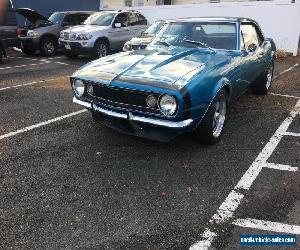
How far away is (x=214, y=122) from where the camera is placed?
5086mm

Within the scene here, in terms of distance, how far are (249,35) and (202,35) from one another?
0.99 metres

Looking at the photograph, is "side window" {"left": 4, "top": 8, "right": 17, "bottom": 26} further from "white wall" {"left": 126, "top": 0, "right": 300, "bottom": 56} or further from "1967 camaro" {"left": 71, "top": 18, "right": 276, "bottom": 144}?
"white wall" {"left": 126, "top": 0, "right": 300, "bottom": 56}

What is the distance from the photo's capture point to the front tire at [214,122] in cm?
475

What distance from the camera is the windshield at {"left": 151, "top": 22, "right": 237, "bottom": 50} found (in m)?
5.79

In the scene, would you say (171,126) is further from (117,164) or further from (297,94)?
(297,94)

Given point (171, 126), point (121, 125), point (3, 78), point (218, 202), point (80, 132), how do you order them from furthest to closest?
point (3, 78)
point (80, 132)
point (121, 125)
point (171, 126)
point (218, 202)

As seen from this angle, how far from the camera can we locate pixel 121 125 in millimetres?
4734

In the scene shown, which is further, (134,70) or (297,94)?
(297,94)

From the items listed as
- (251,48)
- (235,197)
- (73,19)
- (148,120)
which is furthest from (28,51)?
(235,197)

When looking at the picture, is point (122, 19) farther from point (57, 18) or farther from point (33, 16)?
point (33, 16)

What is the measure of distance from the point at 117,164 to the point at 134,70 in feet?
3.95

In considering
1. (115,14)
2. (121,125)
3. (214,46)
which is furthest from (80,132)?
(115,14)

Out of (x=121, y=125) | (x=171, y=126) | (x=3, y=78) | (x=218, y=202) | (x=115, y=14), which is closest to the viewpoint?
(x=218, y=202)

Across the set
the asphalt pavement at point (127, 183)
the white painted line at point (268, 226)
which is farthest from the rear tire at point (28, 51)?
the white painted line at point (268, 226)
